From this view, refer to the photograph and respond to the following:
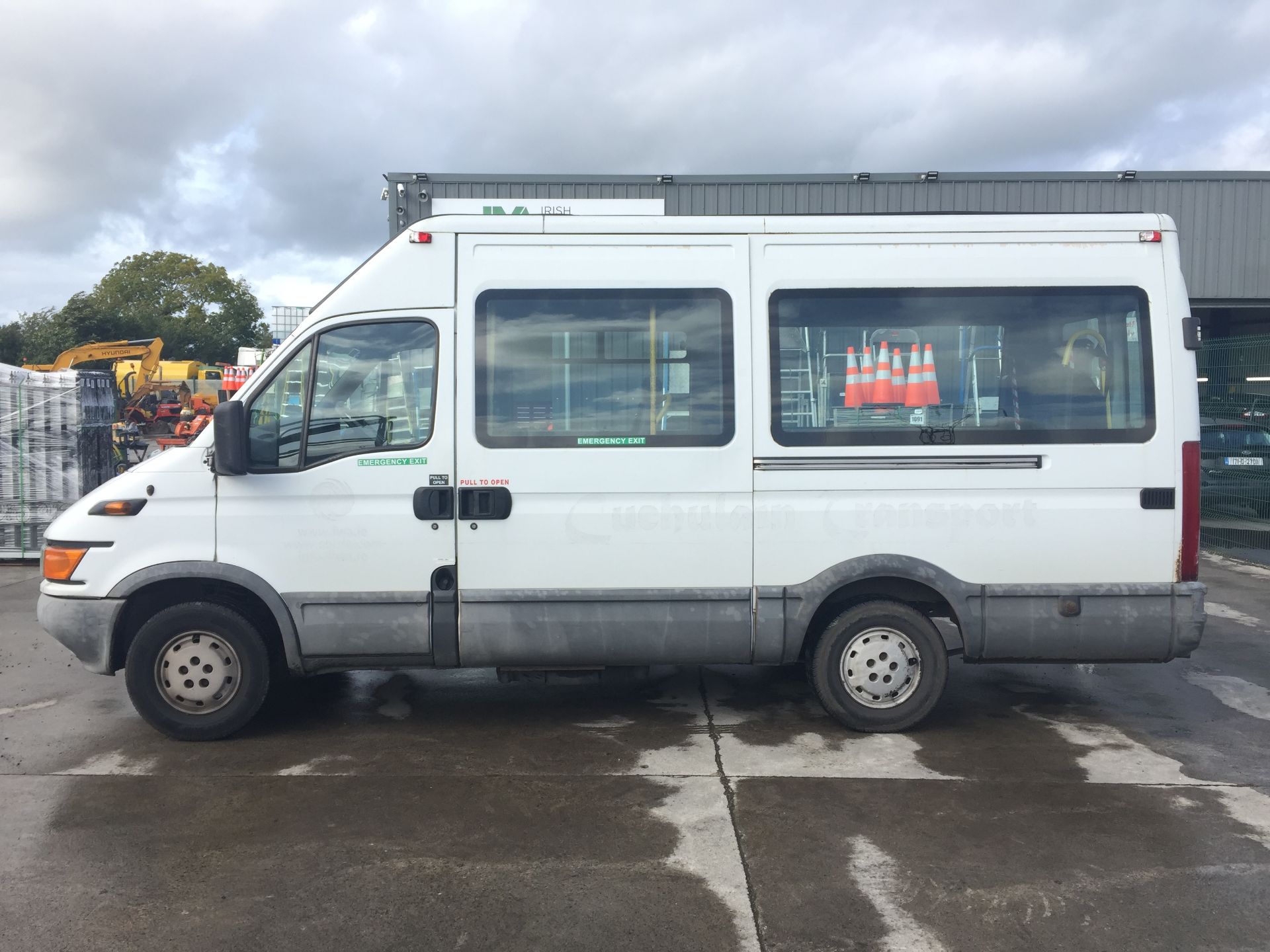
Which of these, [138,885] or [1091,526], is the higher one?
[1091,526]

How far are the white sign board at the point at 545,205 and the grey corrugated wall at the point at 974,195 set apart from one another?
31cm

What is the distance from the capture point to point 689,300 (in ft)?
17.2

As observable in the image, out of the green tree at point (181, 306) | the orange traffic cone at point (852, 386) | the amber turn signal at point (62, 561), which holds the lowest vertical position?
the amber turn signal at point (62, 561)

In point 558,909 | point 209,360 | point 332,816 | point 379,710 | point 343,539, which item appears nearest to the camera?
point 558,909

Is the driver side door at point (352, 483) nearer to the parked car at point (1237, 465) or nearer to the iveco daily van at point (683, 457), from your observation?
the iveco daily van at point (683, 457)

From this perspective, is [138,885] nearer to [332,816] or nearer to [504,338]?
[332,816]

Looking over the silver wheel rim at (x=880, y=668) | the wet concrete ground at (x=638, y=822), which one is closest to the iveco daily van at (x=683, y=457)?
the silver wheel rim at (x=880, y=668)

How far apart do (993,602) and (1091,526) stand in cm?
66

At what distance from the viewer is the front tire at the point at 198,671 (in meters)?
5.25

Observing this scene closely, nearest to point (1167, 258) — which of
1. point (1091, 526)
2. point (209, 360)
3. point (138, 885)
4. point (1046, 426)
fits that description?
point (1046, 426)

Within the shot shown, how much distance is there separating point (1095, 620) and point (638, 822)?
275 centimetres

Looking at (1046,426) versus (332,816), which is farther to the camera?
(1046,426)

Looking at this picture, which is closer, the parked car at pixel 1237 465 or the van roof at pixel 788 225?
the van roof at pixel 788 225

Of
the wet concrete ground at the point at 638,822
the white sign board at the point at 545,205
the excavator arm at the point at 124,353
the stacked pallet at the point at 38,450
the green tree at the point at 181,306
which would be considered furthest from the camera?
the green tree at the point at 181,306
